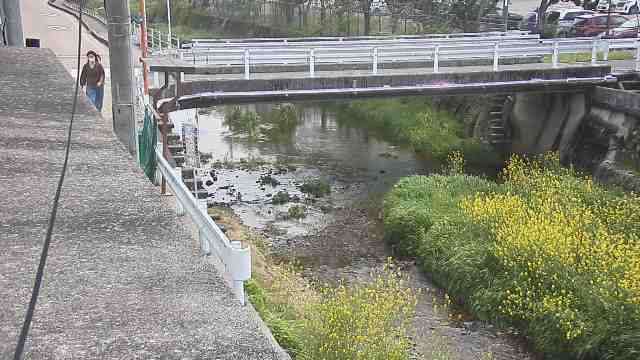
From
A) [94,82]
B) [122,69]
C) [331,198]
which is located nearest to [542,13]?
[331,198]

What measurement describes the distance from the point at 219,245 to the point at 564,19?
1489 inches

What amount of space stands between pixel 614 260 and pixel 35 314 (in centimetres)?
1079

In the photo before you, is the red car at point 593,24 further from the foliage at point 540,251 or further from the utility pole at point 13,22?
the utility pole at point 13,22

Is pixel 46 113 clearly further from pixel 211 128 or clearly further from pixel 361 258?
pixel 211 128

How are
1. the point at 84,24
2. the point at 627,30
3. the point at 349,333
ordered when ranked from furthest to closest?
the point at 84,24
the point at 627,30
the point at 349,333

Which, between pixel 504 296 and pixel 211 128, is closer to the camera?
pixel 504 296

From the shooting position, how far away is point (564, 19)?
1560 inches

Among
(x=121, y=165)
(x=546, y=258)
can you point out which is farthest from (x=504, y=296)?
(x=121, y=165)

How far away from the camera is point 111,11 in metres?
10.0

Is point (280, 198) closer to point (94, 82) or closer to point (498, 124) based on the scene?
point (94, 82)

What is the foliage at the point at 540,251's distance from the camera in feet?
37.4

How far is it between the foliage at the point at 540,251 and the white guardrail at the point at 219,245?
699 centimetres

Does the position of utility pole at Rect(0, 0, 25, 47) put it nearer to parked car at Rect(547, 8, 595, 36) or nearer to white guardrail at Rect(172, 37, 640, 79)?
white guardrail at Rect(172, 37, 640, 79)

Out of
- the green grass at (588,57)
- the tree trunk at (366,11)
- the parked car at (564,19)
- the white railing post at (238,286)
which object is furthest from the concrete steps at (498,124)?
the white railing post at (238,286)
